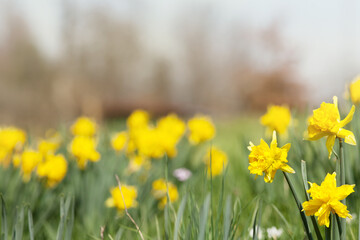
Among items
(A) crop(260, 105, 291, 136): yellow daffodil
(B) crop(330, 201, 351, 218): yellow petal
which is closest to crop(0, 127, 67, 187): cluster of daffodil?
(A) crop(260, 105, 291, 136): yellow daffodil

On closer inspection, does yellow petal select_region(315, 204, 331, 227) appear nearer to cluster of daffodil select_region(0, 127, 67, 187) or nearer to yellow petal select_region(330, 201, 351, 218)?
yellow petal select_region(330, 201, 351, 218)

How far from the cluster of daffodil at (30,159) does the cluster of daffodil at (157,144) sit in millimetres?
276

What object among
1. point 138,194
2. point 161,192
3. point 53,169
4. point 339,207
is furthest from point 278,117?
point 339,207

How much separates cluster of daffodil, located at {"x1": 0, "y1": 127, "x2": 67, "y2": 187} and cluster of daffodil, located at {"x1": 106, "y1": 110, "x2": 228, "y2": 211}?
0.90ft

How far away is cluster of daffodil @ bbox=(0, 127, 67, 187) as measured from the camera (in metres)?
1.79

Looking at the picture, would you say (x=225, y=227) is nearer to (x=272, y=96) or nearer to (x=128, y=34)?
(x=128, y=34)

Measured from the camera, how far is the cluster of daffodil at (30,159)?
1.79 m

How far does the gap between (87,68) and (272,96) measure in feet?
25.1

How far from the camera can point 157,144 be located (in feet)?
6.91

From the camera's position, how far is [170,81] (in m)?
13.5

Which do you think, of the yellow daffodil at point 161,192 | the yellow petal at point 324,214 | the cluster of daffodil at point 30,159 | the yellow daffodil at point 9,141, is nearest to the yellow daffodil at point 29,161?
the cluster of daffodil at point 30,159

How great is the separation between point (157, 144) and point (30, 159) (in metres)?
0.65

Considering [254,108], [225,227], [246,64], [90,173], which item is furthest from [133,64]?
[225,227]

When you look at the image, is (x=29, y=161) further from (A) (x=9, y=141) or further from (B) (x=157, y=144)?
(B) (x=157, y=144)
